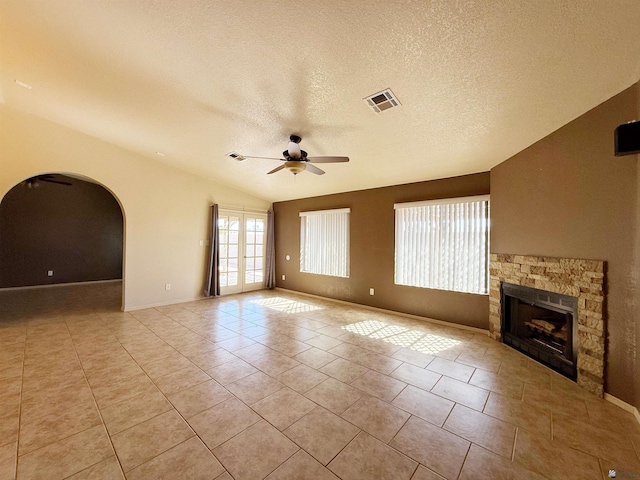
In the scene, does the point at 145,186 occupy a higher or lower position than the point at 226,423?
higher

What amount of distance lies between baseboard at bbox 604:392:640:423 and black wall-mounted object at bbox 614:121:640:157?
6.70ft

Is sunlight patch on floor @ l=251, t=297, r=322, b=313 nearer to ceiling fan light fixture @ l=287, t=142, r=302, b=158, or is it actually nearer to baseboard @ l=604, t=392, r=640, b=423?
ceiling fan light fixture @ l=287, t=142, r=302, b=158

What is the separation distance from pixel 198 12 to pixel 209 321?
414cm

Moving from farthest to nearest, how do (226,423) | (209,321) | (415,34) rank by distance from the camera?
(209,321)
(226,423)
(415,34)

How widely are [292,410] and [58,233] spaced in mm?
9086

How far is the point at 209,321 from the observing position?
14.4 ft

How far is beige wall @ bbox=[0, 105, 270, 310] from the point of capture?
392 centimetres

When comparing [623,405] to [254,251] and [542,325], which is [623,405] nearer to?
[542,325]

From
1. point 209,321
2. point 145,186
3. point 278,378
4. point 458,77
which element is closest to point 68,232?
point 145,186

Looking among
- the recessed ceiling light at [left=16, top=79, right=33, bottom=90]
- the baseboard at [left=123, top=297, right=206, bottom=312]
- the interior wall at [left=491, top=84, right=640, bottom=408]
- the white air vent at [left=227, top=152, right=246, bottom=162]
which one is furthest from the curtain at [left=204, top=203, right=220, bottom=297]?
the interior wall at [left=491, top=84, right=640, bottom=408]

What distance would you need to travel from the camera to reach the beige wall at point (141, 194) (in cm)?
392

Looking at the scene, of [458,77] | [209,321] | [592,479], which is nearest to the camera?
[592,479]

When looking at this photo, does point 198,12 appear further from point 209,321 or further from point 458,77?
point 209,321

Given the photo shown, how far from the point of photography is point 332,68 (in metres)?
2.22
